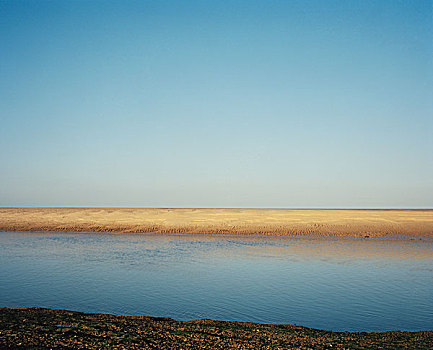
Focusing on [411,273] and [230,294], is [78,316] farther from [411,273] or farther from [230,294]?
[411,273]

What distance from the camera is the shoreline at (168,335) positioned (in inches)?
337

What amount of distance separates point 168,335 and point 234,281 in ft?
27.9

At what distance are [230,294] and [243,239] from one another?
19730mm

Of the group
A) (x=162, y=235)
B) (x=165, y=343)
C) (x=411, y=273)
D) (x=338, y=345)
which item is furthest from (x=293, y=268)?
(x=162, y=235)

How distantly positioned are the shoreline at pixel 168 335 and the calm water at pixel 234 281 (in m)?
1.49

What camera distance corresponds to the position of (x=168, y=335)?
30.5 feet

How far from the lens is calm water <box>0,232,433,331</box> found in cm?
1269

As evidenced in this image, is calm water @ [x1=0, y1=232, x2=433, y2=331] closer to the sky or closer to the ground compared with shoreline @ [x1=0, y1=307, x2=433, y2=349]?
closer to the ground

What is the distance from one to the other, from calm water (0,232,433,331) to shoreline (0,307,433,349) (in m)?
1.49

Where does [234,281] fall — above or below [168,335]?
below

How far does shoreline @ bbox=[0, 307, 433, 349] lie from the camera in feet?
28.1

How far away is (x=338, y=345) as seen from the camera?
Answer: 29.1 feet

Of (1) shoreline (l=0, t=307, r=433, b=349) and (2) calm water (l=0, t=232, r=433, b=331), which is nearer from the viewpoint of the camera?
(1) shoreline (l=0, t=307, r=433, b=349)

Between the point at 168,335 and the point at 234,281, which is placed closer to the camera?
the point at 168,335
